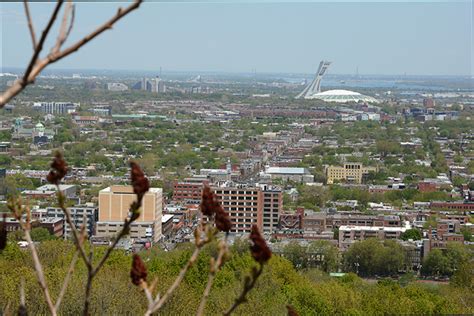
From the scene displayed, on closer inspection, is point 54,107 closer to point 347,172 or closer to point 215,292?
point 347,172

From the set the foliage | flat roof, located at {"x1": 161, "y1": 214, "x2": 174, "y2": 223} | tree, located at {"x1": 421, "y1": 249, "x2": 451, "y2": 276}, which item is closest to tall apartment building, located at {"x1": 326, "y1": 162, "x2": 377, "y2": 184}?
flat roof, located at {"x1": 161, "y1": 214, "x2": 174, "y2": 223}

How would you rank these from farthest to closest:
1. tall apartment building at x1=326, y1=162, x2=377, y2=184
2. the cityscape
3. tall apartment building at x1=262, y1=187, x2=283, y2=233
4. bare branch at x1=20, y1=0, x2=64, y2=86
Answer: tall apartment building at x1=326, y1=162, x2=377, y2=184 < tall apartment building at x1=262, y1=187, x2=283, y2=233 < the cityscape < bare branch at x1=20, y1=0, x2=64, y2=86

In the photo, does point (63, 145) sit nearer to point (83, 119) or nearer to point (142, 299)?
point (83, 119)

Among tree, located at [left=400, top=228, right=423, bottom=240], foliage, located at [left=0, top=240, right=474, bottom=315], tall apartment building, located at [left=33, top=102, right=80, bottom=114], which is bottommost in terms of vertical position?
tree, located at [left=400, top=228, right=423, bottom=240]

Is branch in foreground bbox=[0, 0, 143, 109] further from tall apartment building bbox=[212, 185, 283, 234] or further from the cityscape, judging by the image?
tall apartment building bbox=[212, 185, 283, 234]

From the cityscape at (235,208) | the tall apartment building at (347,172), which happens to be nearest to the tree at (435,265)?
the cityscape at (235,208)

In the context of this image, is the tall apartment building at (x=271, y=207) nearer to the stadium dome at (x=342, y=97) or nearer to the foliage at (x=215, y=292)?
the foliage at (x=215, y=292)

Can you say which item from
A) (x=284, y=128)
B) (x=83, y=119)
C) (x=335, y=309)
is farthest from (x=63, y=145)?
(x=335, y=309)

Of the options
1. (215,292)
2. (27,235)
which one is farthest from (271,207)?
(27,235)
